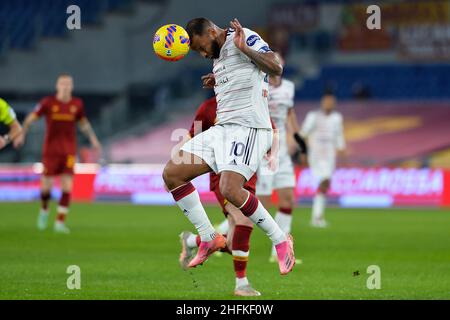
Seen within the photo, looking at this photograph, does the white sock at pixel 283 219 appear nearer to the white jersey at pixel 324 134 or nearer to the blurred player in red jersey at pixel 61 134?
the blurred player in red jersey at pixel 61 134

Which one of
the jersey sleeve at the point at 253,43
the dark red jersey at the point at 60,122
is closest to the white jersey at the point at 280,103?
the jersey sleeve at the point at 253,43

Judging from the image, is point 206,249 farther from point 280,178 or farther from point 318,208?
point 318,208

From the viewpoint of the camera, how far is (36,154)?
3244cm

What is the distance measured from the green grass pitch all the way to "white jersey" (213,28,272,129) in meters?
1.62

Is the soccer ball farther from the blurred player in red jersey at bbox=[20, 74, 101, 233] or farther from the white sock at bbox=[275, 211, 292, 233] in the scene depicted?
the blurred player in red jersey at bbox=[20, 74, 101, 233]

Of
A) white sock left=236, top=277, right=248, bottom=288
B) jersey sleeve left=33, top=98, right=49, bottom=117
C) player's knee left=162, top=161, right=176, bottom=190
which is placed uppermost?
jersey sleeve left=33, top=98, right=49, bottom=117

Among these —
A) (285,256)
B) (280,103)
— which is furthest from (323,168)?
(285,256)

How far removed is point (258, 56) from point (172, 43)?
769 millimetres

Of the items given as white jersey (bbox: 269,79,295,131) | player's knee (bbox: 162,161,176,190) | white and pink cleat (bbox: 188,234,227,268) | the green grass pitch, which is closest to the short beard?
player's knee (bbox: 162,161,176,190)

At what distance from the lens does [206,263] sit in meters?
13.6

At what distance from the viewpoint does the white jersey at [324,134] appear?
22.2 metres

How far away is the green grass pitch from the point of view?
10.6 m

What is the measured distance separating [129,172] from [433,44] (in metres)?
11.5

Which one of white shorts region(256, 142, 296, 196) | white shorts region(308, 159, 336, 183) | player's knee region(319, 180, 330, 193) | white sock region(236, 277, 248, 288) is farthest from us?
white shorts region(308, 159, 336, 183)
